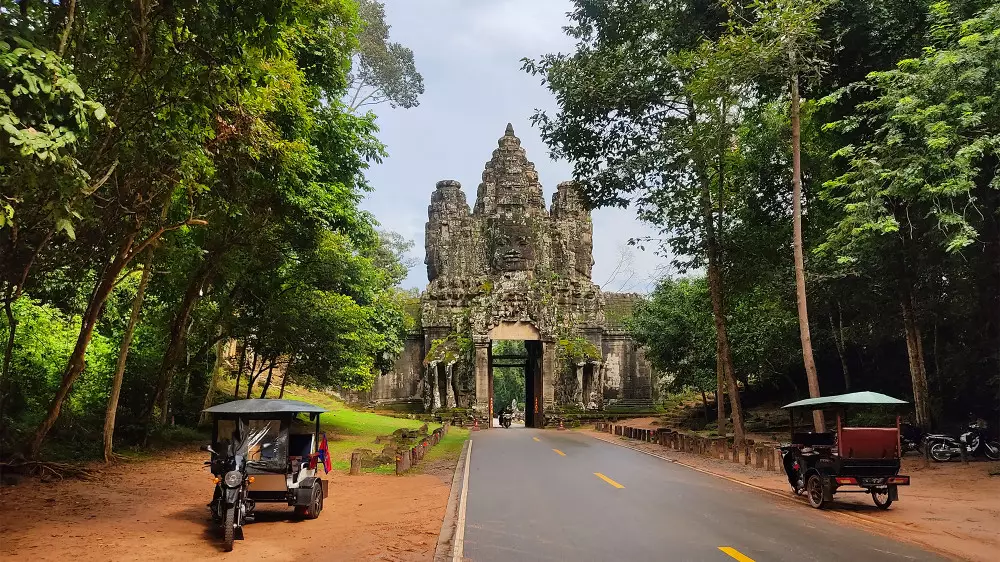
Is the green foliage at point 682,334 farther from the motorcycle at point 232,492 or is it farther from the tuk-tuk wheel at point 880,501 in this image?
the motorcycle at point 232,492

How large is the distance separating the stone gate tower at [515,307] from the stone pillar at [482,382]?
0.16 ft

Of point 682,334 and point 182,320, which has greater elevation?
point 682,334

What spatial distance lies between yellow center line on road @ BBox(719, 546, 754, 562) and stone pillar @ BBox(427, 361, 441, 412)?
2774 cm

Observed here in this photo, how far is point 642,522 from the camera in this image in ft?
28.3

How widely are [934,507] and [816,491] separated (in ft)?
6.30

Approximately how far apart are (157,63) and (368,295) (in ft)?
54.2

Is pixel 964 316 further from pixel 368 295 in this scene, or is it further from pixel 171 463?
pixel 171 463

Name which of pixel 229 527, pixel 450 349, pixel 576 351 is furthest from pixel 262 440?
pixel 576 351

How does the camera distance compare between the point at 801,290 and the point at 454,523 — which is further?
the point at 801,290

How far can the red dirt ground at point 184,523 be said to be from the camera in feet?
23.8

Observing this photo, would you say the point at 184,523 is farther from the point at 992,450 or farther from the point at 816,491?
the point at 992,450

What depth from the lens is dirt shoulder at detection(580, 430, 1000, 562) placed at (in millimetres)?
7922

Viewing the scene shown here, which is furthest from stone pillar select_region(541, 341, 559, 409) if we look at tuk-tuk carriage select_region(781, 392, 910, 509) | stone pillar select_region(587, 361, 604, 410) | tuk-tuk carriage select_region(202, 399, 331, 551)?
tuk-tuk carriage select_region(202, 399, 331, 551)

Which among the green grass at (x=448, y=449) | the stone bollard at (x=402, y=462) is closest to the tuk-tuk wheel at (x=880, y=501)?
the stone bollard at (x=402, y=462)
